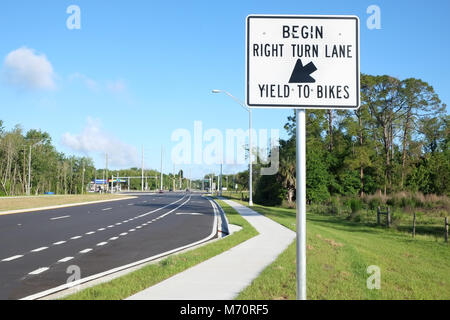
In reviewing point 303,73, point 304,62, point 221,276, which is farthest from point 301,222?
point 221,276

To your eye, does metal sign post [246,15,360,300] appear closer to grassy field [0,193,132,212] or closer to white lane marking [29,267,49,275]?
white lane marking [29,267,49,275]

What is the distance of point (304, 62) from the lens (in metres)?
4.03

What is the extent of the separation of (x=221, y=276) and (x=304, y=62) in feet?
16.8

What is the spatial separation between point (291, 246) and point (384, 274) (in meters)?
3.65

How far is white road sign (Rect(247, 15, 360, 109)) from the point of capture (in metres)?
4.01

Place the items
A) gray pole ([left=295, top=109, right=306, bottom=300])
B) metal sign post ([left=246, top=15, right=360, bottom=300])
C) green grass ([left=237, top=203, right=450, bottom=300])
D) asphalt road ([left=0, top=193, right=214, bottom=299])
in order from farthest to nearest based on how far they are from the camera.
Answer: asphalt road ([left=0, top=193, right=214, bottom=299]), green grass ([left=237, top=203, right=450, bottom=300]), metal sign post ([left=246, top=15, right=360, bottom=300]), gray pole ([left=295, top=109, right=306, bottom=300])

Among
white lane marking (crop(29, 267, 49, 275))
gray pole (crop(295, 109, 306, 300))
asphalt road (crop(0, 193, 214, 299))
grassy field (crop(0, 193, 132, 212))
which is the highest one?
gray pole (crop(295, 109, 306, 300))

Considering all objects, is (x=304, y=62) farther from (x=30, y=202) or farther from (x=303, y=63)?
(x=30, y=202)

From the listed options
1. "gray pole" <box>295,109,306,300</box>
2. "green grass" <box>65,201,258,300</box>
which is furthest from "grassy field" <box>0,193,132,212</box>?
"gray pole" <box>295,109,306,300</box>

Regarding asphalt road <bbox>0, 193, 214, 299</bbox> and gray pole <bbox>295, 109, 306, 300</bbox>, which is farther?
asphalt road <bbox>0, 193, 214, 299</bbox>

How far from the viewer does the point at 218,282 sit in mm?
7504

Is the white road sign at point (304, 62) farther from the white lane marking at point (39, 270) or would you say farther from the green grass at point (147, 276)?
the white lane marking at point (39, 270)

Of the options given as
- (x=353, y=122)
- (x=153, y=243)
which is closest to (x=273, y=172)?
(x=353, y=122)

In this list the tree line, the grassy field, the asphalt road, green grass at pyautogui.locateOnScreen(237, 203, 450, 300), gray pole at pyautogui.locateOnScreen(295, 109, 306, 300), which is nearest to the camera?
gray pole at pyautogui.locateOnScreen(295, 109, 306, 300)
